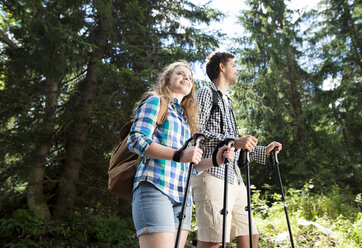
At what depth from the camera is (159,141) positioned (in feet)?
5.64

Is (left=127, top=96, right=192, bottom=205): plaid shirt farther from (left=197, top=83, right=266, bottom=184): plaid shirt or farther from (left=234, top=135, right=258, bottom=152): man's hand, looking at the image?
(left=197, top=83, right=266, bottom=184): plaid shirt

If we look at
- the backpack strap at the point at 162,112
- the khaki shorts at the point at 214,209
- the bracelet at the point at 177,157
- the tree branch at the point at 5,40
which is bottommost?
the khaki shorts at the point at 214,209

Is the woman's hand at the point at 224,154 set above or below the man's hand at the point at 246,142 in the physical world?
below

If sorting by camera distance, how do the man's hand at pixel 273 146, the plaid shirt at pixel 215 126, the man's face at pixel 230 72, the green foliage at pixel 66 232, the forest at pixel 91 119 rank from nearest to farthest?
the plaid shirt at pixel 215 126 → the man's hand at pixel 273 146 → the man's face at pixel 230 72 → the green foliage at pixel 66 232 → the forest at pixel 91 119

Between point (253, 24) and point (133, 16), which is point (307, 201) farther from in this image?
point (253, 24)

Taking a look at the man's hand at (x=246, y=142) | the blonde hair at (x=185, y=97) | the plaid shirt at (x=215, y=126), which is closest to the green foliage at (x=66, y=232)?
the plaid shirt at (x=215, y=126)

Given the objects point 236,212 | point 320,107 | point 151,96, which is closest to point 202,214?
Result: point 236,212

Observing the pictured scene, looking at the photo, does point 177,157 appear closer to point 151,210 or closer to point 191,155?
point 191,155

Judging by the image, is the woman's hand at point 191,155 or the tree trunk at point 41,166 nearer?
the woman's hand at point 191,155

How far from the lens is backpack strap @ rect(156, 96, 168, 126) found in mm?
1707

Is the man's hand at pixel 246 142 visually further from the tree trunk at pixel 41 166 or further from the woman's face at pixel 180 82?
the tree trunk at pixel 41 166

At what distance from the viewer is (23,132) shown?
617cm

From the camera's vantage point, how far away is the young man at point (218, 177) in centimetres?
220

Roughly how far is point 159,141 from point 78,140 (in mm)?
5732
